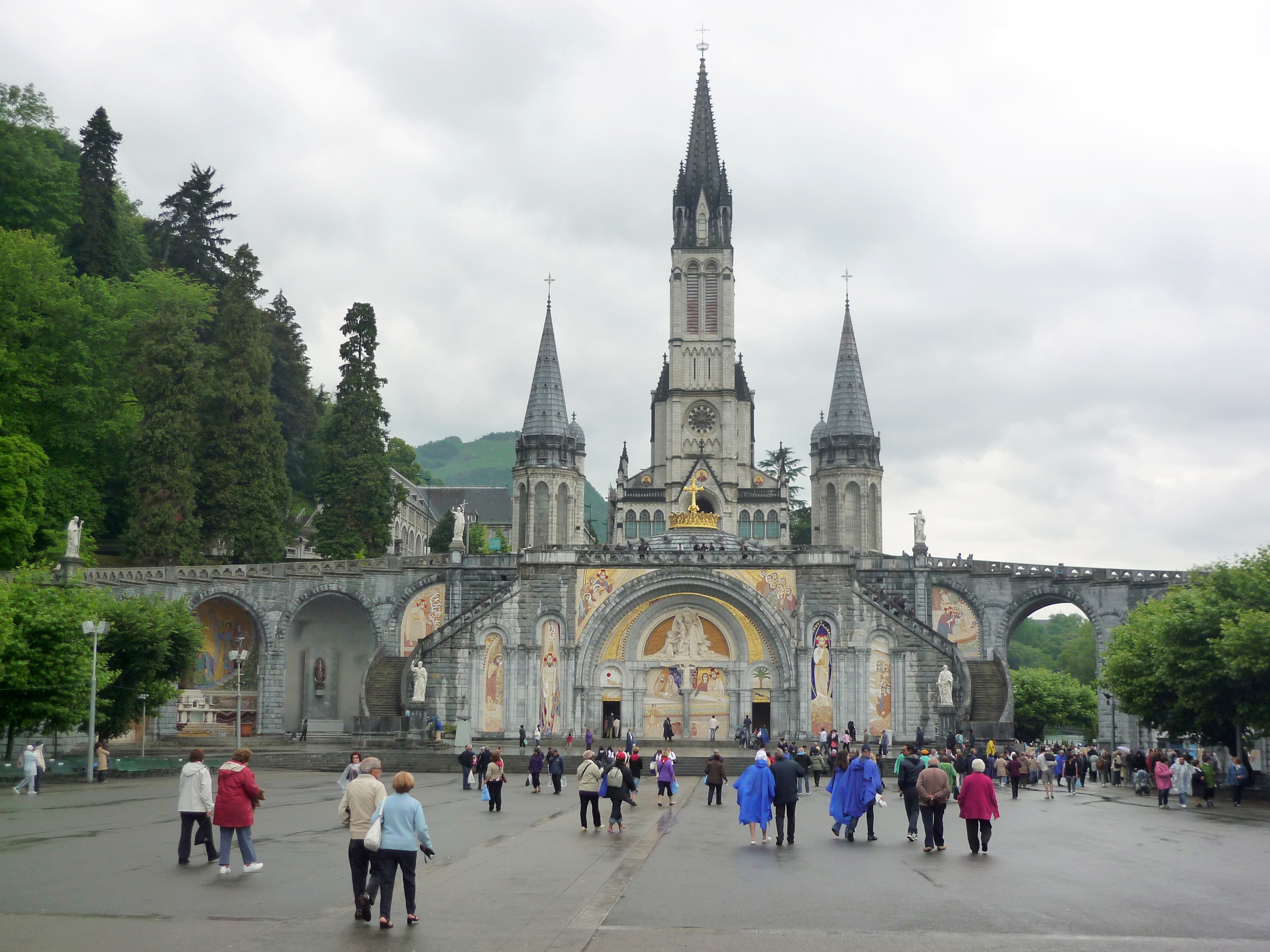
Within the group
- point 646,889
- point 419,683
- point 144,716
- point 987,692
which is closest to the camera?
point 646,889

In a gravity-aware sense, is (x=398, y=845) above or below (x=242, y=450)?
below

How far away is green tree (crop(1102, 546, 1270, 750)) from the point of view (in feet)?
94.2

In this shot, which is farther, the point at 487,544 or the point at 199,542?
the point at 487,544

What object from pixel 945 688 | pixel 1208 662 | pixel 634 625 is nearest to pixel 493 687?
pixel 634 625

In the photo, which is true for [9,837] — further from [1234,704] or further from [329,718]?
[329,718]

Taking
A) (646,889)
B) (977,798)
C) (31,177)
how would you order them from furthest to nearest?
(31,177) < (977,798) < (646,889)

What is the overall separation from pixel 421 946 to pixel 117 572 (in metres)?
40.8

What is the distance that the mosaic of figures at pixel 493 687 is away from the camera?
48750 millimetres

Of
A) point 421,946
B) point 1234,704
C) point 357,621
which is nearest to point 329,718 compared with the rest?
point 357,621

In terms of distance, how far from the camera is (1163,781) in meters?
26.0

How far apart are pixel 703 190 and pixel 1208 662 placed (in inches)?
2577

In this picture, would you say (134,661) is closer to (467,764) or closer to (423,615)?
(467,764)

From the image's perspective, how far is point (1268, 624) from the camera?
27891 mm

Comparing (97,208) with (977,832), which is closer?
(977,832)
